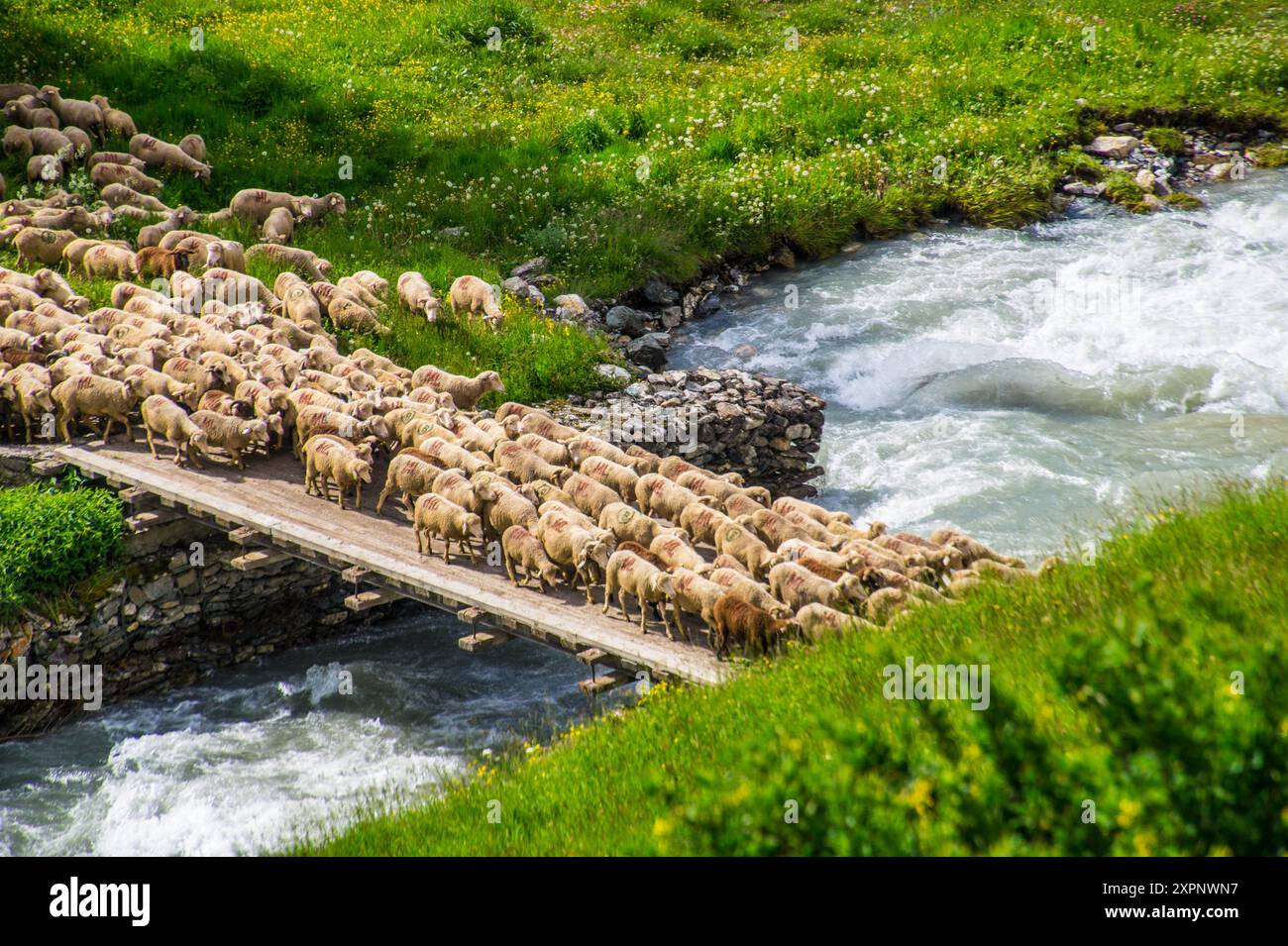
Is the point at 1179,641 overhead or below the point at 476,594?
overhead

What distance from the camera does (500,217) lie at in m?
29.5

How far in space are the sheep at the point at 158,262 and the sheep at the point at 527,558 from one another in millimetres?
12252

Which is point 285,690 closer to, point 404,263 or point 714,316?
point 404,263

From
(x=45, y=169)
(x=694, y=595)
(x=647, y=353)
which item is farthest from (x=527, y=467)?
(x=45, y=169)

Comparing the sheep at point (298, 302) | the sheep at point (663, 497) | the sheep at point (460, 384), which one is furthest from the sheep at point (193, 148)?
the sheep at point (663, 497)

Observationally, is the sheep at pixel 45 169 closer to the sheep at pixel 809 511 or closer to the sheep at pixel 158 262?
the sheep at pixel 158 262

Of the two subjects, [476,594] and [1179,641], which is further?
[476,594]

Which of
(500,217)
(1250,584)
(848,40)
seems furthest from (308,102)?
(1250,584)

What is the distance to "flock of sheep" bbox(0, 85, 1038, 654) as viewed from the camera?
13.2 m

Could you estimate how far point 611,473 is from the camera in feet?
53.7

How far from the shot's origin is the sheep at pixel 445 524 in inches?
600

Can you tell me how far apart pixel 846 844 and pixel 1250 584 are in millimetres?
3545

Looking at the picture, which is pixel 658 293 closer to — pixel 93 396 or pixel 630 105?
pixel 630 105

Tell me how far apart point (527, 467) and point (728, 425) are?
517 cm
